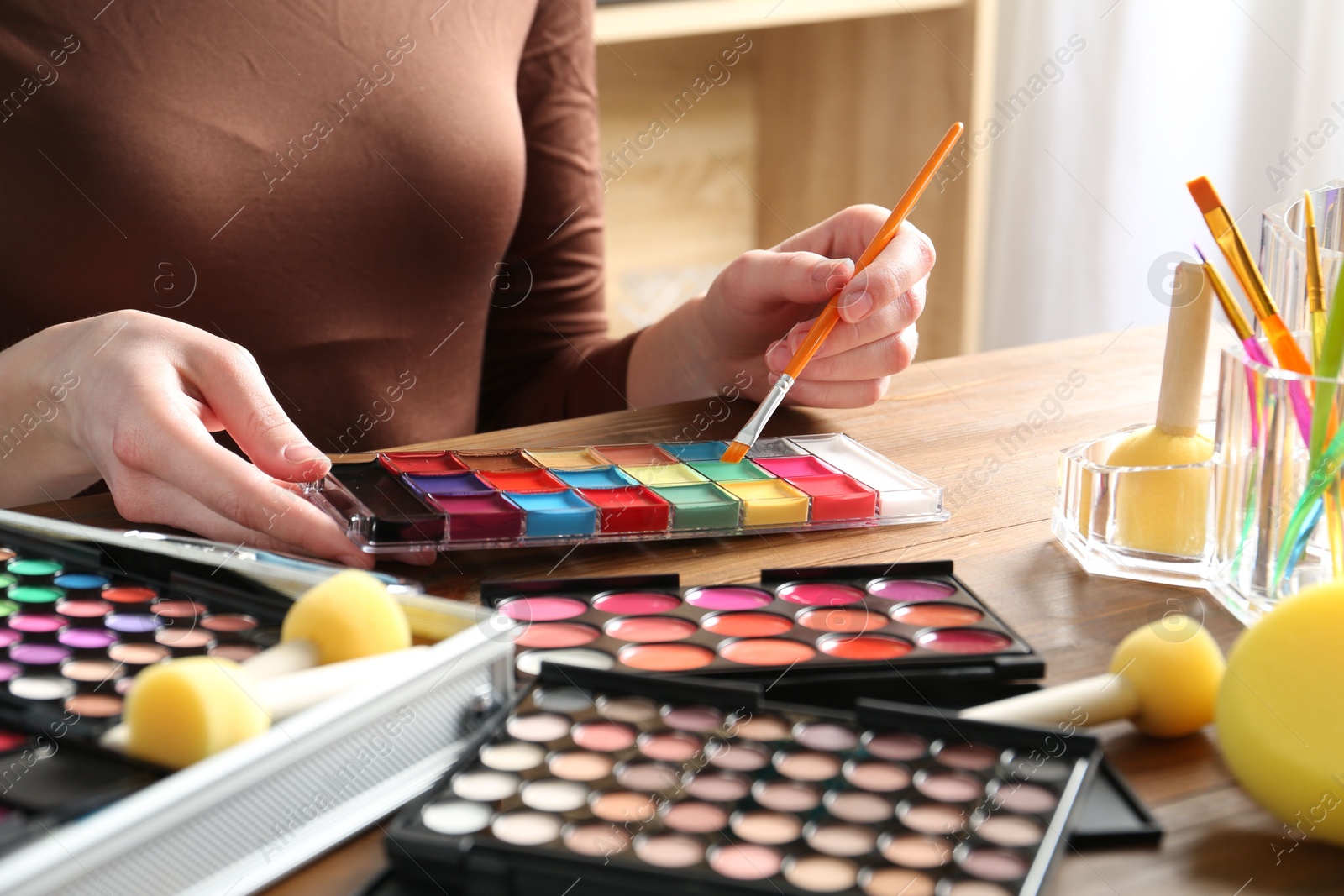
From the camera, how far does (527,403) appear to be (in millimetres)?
935

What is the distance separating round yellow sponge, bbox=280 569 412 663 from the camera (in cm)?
34

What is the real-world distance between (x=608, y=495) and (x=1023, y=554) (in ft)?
0.57

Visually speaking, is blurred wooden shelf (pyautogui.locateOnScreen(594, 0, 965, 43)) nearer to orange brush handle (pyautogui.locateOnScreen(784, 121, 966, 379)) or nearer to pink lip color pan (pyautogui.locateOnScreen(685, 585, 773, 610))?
orange brush handle (pyautogui.locateOnScreen(784, 121, 966, 379))

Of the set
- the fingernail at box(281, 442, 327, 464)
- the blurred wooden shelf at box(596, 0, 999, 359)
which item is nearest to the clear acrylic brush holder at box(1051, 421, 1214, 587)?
the fingernail at box(281, 442, 327, 464)

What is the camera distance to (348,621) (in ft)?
1.13

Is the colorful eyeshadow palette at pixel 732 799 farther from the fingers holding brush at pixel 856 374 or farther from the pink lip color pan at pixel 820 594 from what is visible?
the fingers holding brush at pixel 856 374

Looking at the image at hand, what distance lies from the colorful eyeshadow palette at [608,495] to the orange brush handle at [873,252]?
4 cm

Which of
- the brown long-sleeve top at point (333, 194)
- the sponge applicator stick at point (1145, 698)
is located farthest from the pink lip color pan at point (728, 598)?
the brown long-sleeve top at point (333, 194)

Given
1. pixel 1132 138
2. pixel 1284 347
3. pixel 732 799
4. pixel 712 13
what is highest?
pixel 712 13

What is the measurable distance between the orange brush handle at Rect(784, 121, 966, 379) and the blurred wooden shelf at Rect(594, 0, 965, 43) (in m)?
0.83

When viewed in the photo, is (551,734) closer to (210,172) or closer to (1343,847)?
(1343,847)

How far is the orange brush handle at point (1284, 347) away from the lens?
432mm

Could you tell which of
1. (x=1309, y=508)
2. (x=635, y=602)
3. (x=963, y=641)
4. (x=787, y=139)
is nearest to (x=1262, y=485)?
(x=1309, y=508)

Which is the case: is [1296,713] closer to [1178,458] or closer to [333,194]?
[1178,458]
